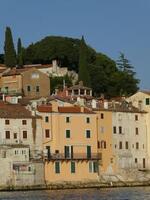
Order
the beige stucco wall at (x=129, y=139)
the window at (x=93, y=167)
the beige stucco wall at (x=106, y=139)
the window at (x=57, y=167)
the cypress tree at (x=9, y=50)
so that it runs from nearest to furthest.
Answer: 1. the window at (x=57, y=167)
2. the window at (x=93, y=167)
3. the beige stucco wall at (x=106, y=139)
4. the beige stucco wall at (x=129, y=139)
5. the cypress tree at (x=9, y=50)

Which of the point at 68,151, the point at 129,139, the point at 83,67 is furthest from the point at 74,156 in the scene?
the point at 83,67

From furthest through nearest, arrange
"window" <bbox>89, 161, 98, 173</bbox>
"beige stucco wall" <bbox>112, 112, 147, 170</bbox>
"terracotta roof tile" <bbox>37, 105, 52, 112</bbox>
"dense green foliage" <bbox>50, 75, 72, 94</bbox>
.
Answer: "dense green foliage" <bbox>50, 75, 72, 94</bbox> → "beige stucco wall" <bbox>112, 112, 147, 170</bbox> → "window" <bbox>89, 161, 98, 173</bbox> → "terracotta roof tile" <bbox>37, 105, 52, 112</bbox>

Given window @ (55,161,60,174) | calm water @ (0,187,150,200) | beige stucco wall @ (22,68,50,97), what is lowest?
calm water @ (0,187,150,200)

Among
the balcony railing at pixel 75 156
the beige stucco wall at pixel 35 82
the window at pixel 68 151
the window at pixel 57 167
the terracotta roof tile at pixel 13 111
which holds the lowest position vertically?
the window at pixel 57 167

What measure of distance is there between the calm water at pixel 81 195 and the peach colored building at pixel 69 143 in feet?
18.6

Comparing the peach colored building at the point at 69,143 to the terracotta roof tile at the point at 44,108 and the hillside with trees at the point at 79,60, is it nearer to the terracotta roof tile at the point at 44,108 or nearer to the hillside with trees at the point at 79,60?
the terracotta roof tile at the point at 44,108

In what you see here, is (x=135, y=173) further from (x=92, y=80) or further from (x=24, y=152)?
(x=92, y=80)

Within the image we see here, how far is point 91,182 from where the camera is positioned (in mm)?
84250

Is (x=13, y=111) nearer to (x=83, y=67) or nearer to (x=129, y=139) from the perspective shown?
(x=129, y=139)

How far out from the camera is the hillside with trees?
384 ft

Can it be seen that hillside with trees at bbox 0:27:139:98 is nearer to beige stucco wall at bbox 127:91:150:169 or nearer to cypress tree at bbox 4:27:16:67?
cypress tree at bbox 4:27:16:67

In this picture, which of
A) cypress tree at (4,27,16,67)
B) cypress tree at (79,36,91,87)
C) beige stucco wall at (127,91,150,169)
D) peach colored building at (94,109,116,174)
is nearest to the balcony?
peach colored building at (94,109,116,174)

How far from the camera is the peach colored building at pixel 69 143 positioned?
83125mm

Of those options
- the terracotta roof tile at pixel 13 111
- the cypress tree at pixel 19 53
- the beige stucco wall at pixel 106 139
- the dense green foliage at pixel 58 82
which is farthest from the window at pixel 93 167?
the cypress tree at pixel 19 53
